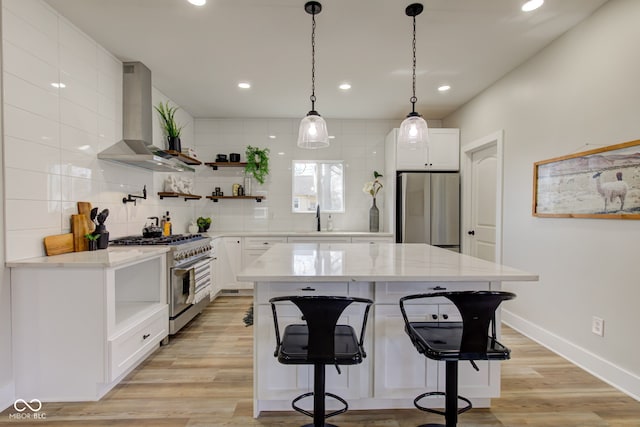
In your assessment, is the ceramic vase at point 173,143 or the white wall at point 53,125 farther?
the ceramic vase at point 173,143

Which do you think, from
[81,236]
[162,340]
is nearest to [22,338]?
[81,236]

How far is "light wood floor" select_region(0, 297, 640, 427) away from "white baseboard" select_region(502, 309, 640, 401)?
0.20 feet

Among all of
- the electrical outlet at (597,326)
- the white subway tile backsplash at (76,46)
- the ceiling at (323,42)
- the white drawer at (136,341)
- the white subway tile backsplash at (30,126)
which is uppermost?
the ceiling at (323,42)

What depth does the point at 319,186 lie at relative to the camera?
4973 mm

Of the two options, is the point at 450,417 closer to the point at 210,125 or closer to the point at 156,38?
the point at 156,38

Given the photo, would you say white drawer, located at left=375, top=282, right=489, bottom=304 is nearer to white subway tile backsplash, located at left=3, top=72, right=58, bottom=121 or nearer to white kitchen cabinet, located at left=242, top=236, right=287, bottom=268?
white subway tile backsplash, located at left=3, top=72, right=58, bottom=121

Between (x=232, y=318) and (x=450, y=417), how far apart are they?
102 inches

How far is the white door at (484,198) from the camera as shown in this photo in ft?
11.2

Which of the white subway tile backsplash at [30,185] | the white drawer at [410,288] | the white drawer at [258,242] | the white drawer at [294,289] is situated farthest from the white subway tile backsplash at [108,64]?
the white drawer at [410,288]

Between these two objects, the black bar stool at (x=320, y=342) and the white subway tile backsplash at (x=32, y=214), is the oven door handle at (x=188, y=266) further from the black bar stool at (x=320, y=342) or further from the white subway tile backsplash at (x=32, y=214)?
the black bar stool at (x=320, y=342)

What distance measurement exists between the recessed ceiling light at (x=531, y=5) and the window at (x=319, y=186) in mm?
3054

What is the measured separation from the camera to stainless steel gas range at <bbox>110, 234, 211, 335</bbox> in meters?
2.82

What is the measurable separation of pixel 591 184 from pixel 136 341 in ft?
11.6

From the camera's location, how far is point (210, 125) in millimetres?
4859
